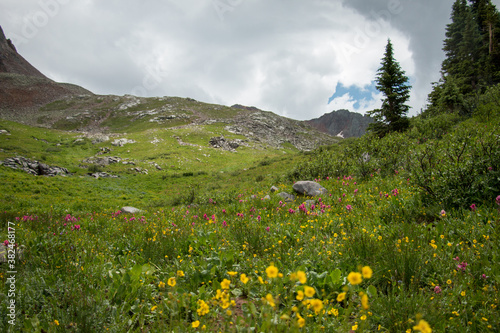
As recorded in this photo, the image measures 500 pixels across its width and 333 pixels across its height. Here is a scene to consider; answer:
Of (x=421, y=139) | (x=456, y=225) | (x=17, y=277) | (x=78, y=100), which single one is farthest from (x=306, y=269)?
(x=78, y=100)

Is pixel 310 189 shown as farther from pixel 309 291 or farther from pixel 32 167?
pixel 32 167

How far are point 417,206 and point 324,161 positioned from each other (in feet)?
25.5

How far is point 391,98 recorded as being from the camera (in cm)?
1936

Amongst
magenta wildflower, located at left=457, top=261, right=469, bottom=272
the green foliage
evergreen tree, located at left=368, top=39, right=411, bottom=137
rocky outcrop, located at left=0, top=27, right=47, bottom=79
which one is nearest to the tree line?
evergreen tree, located at left=368, top=39, right=411, bottom=137

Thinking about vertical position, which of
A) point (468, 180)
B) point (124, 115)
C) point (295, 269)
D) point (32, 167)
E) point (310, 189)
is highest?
point (124, 115)

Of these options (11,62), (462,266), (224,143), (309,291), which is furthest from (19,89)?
(462,266)

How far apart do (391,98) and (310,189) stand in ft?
53.2

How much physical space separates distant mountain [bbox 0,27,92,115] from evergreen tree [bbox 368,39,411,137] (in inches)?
3738

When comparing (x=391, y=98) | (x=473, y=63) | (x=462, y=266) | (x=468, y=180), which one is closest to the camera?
(x=462, y=266)

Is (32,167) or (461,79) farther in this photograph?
(461,79)

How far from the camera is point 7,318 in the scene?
2.02m

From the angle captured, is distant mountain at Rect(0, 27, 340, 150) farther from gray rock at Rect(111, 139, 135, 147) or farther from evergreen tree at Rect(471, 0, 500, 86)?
evergreen tree at Rect(471, 0, 500, 86)

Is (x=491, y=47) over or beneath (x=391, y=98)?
over

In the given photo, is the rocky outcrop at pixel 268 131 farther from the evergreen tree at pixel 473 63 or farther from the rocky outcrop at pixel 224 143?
the evergreen tree at pixel 473 63
